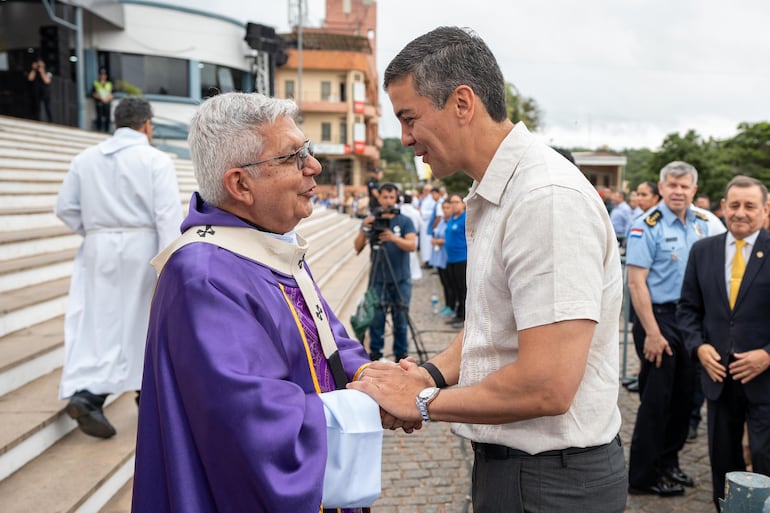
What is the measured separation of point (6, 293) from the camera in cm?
500

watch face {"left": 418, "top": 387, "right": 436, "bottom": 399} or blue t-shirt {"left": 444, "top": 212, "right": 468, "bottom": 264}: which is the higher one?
watch face {"left": 418, "top": 387, "right": 436, "bottom": 399}

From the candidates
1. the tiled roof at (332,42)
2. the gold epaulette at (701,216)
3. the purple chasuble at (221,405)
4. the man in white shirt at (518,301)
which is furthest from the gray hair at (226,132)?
the tiled roof at (332,42)

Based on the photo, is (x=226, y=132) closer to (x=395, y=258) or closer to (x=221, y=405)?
(x=221, y=405)

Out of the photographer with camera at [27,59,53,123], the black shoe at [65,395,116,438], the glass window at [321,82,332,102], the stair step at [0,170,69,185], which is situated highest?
the glass window at [321,82,332,102]

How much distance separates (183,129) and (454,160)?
2196cm

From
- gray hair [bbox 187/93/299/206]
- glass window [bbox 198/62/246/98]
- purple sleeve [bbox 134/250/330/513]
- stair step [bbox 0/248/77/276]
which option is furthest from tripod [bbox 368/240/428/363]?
glass window [bbox 198/62/246/98]

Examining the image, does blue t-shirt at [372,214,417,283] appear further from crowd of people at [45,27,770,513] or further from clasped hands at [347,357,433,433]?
clasped hands at [347,357,433,433]

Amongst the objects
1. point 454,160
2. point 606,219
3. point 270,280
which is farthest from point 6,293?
point 606,219

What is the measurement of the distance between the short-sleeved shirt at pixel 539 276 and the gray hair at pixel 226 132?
2.20ft

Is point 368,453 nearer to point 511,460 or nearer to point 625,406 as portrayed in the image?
point 511,460

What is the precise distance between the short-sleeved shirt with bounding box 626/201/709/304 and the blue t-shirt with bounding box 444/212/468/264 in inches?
172

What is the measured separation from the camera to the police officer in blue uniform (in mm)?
4219

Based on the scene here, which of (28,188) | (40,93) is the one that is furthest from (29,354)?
(40,93)

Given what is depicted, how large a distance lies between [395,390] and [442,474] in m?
2.91
